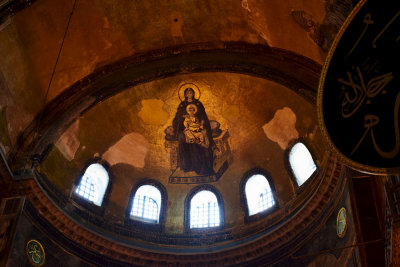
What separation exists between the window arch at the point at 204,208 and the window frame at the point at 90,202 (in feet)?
8.15

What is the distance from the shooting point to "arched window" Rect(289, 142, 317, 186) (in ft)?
47.8

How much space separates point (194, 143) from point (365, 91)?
9758 mm

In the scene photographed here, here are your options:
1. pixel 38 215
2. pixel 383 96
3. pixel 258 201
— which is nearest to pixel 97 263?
pixel 38 215

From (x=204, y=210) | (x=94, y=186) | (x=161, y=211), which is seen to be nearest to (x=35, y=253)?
(x=94, y=186)

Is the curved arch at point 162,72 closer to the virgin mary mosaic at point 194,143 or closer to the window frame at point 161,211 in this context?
the virgin mary mosaic at point 194,143

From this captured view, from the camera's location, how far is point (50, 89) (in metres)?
15.1

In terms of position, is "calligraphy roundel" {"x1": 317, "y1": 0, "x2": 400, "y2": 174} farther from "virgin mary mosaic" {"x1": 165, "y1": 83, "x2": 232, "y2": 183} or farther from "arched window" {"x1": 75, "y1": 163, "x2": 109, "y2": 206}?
"arched window" {"x1": 75, "y1": 163, "x2": 109, "y2": 206}

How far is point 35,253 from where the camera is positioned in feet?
41.8

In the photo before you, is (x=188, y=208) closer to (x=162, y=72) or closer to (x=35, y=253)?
(x=162, y=72)

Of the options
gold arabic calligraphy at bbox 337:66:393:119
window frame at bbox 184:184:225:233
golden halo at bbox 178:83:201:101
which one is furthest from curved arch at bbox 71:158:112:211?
gold arabic calligraphy at bbox 337:66:393:119

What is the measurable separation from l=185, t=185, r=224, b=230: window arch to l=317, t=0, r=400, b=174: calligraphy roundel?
8.45 metres

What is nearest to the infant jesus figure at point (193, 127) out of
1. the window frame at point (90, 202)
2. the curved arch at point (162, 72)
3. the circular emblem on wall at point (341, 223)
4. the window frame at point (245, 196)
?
the curved arch at point (162, 72)

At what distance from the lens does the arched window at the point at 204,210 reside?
1584 cm

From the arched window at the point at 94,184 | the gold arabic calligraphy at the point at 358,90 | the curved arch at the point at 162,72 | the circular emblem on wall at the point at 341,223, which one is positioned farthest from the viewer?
the arched window at the point at 94,184
